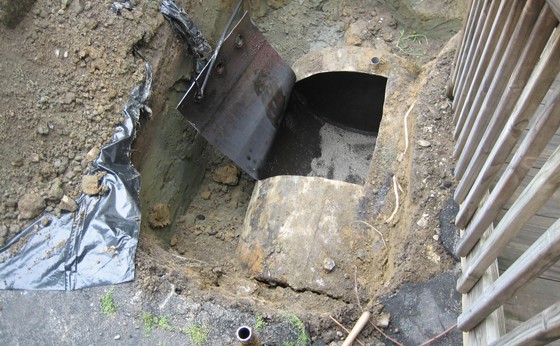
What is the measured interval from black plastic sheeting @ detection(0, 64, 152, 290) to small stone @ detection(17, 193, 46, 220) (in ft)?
0.18

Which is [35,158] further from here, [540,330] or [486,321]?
[540,330]

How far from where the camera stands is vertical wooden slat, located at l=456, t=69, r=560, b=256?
144 cm

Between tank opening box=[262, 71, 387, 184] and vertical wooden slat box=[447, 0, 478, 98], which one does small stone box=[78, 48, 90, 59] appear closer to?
tank opening box=[262, 71, 387, 184]

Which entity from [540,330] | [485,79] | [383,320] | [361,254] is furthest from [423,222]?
[540,330]

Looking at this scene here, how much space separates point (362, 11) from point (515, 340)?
387 centimetres

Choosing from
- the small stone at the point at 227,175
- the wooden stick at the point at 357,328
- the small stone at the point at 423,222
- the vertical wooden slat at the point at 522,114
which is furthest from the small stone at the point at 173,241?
the vertical wooden slat at the point at 522,114

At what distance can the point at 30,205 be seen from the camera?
290 cm

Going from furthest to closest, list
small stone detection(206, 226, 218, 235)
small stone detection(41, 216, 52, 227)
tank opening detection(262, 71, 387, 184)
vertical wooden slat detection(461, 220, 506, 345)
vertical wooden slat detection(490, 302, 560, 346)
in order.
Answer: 1. tank opening detection(262, 71, 387, 184)
2. small stone detection(206, 226, 218, 235)
3. small stone detection(41, 216, 52, 227)
4. vertical wooden slat detection(461, 220, 506, 345)
5. vertical wooden slat detection(490, 302, 560, 346)

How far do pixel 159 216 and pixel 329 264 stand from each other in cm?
143

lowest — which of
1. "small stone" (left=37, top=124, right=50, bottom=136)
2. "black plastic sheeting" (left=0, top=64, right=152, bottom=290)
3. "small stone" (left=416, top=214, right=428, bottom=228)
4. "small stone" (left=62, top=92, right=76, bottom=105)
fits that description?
"black plastic sheeting" (left=0, top=64, right=152, bottom=290)

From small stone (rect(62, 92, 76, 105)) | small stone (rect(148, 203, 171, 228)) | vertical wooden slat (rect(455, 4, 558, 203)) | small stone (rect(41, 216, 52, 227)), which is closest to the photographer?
vertical wooden slat (rect(455, 4, 558, 203))

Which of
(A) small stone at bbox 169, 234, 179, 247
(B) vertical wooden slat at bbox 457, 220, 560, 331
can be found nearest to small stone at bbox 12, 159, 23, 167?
(A) small stone at bbox 169, 234, 179, 247

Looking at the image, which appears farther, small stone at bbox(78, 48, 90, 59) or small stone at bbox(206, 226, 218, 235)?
small stone at bbox(206, 226, 218, 235)

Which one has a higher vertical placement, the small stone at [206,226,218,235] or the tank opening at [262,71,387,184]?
the tank opening at [262,71,387,184]
